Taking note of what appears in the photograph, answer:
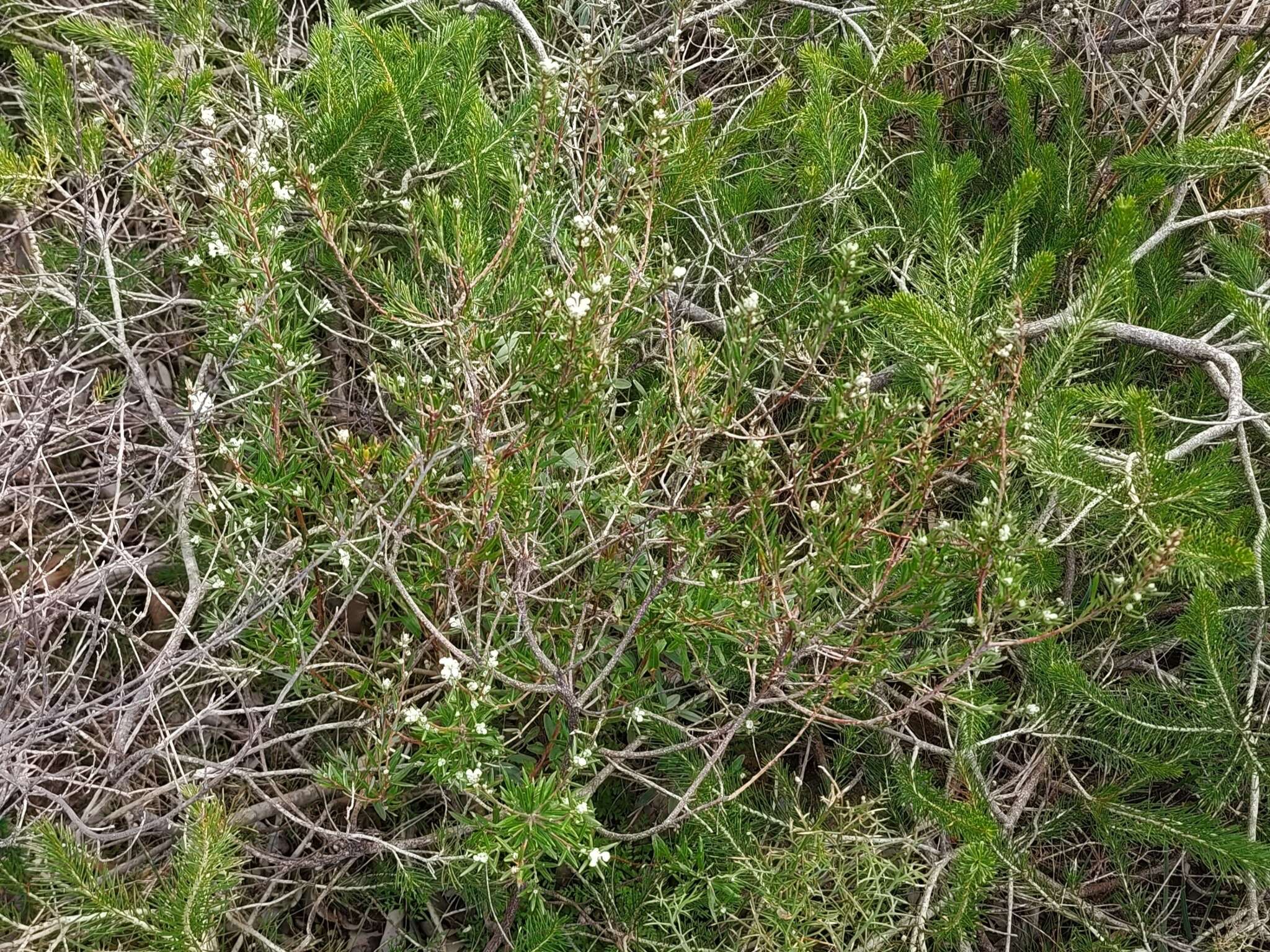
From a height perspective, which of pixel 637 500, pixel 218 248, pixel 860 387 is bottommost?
pixel 637 500

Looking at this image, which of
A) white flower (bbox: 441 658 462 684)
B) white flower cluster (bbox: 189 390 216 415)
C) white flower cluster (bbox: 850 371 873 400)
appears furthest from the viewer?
white flower cluster (bbox: 189 390 216 415)

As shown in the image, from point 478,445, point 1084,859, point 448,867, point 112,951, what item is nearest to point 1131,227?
point 478,445

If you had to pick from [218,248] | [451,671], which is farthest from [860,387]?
[218,248]

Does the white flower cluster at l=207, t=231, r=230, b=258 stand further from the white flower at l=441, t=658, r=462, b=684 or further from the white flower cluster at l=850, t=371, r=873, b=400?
the white flower cluster at l=850, t=371, r=873, b=400

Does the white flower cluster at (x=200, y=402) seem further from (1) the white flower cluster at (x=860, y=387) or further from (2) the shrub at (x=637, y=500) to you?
(1) the white flower cluster at (x=860, y=387)

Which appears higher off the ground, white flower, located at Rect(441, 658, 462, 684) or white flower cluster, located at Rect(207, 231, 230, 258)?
white flower cluster, located at Rect(207, 231, 230, 258)

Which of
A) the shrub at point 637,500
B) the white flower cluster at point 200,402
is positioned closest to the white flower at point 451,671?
the shrub at point 637,500

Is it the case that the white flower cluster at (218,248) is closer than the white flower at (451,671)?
No

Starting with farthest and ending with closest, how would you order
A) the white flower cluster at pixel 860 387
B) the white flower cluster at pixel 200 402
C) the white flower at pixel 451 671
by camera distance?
the white flower cluster at pixel 200 402
the white flower cluster at pixel 860 387
the white flower at pixel 451 671

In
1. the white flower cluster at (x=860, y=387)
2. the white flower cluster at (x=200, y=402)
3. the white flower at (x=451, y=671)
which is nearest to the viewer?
the white flower at (x=451, y=671)

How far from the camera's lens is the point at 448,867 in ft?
5.74

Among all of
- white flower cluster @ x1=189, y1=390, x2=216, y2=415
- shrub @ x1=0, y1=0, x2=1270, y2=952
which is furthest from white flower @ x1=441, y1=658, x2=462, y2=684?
white flower cluster @ x1=189, y1=390, x2=216, y2=415

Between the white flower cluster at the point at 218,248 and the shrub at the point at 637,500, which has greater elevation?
the white flower cluster at the point at 218,248

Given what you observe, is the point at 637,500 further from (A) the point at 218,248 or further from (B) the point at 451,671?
(A) the point at 218,248
